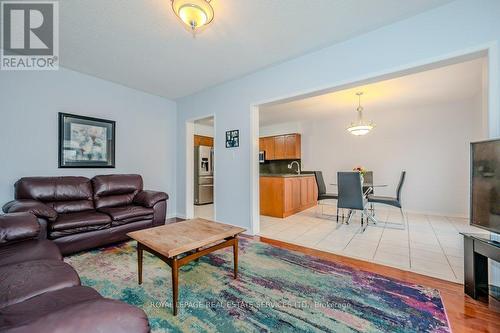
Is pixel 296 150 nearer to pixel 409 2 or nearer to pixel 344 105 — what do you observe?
pixel 344 105

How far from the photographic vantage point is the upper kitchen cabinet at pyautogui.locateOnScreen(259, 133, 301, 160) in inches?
247

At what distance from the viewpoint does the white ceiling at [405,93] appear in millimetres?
3086

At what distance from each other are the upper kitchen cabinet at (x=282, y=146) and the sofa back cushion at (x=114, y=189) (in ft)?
13.9

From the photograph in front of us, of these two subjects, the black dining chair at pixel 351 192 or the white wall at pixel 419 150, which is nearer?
the black dining chair at pixel 351 192

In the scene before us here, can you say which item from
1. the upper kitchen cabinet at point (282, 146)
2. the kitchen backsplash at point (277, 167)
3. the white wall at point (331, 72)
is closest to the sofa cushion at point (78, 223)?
the white wall at point (331, 72)

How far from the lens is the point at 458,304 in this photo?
159cm

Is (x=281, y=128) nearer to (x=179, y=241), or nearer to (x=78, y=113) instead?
(x=78, y=113)

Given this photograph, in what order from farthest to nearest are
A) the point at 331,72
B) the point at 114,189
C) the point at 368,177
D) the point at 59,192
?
the point at 368,177
the point at 114,189
the point at 59,192
the point at 331,72

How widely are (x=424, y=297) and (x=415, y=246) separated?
132 centimetres

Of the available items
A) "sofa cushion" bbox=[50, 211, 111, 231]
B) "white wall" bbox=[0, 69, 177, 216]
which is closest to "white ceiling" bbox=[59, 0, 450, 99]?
"white wall" bbox=[0, 69, 177, 216]

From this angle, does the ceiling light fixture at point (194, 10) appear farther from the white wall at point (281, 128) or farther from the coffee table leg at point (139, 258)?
the white wall at point (281, 128)

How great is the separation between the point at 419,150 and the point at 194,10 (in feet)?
17.8

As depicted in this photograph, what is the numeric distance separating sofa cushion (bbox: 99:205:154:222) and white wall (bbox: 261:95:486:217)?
4.32 m

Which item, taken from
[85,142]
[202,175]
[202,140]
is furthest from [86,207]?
[202,140]
